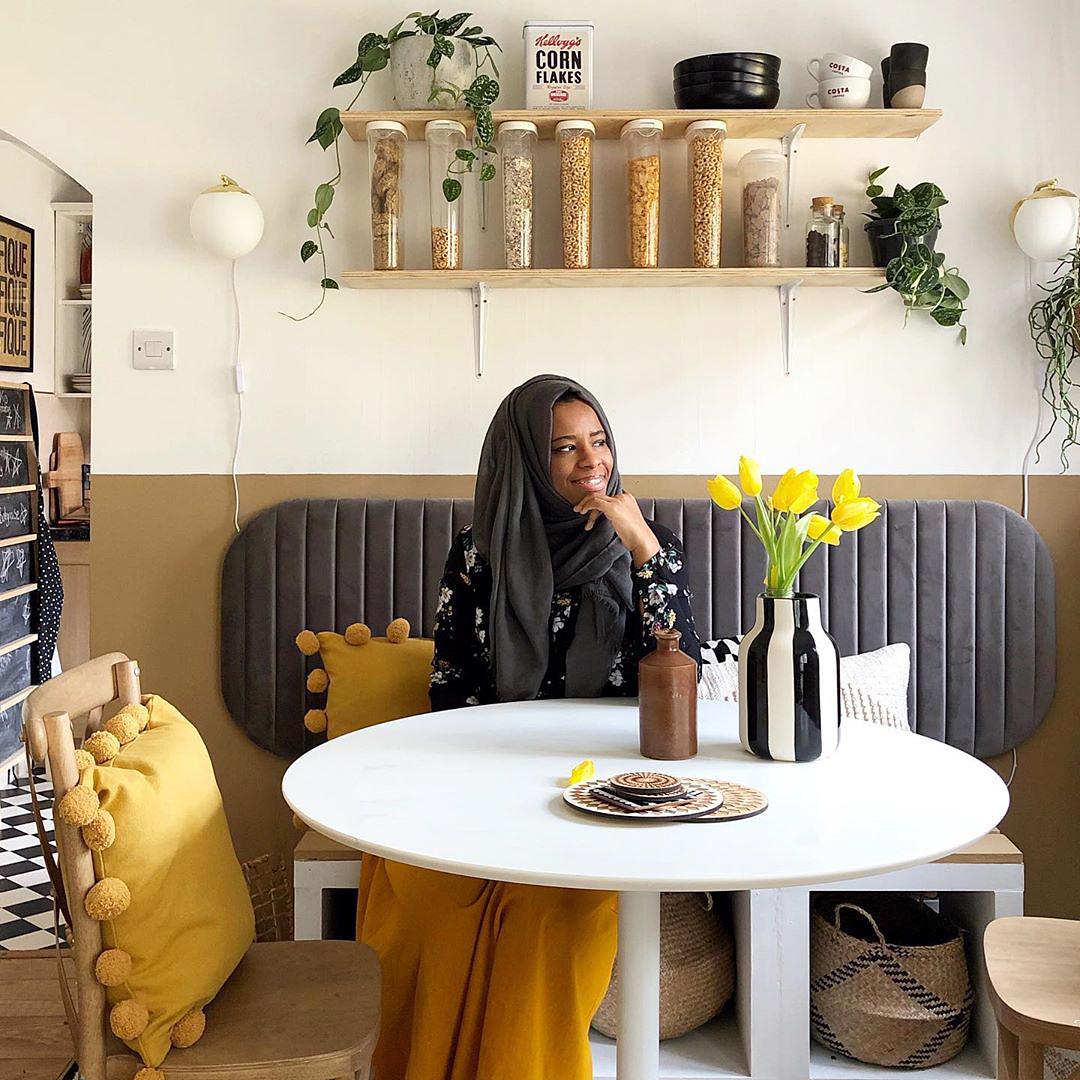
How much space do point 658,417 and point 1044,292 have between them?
0.99 meters

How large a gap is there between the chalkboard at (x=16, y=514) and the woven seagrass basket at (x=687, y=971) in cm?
301

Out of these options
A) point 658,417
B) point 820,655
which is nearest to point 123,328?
point 658,417

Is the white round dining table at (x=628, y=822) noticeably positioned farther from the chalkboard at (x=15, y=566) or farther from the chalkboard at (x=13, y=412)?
the chalkboard at (x=13, y=412)

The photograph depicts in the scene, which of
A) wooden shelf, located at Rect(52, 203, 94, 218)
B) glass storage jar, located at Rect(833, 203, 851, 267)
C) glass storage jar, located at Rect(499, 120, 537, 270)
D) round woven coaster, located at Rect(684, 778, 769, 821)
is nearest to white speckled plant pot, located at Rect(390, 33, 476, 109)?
glass storage jar, located at Rect(499, 120, 537, 270)

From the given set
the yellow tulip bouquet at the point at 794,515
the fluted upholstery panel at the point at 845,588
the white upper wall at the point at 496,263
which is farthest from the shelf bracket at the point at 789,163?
the yellow tulip bouquet at the point at 794,515

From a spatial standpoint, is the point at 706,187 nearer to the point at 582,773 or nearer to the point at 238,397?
the point at 238,397

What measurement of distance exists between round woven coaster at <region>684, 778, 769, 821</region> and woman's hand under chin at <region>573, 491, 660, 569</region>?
0.68m

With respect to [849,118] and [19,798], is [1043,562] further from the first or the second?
[19,798]

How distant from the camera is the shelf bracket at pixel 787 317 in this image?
2.83m

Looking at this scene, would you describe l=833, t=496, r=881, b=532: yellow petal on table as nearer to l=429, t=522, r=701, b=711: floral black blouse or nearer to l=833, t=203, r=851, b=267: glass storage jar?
l=429, t=522, r=701, b=711: floral black blouse

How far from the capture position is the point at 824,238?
271 cm

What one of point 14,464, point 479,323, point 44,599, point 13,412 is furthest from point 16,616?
point 479,323

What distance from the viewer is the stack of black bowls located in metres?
2.63

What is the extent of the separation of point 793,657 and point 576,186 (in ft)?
4.68
